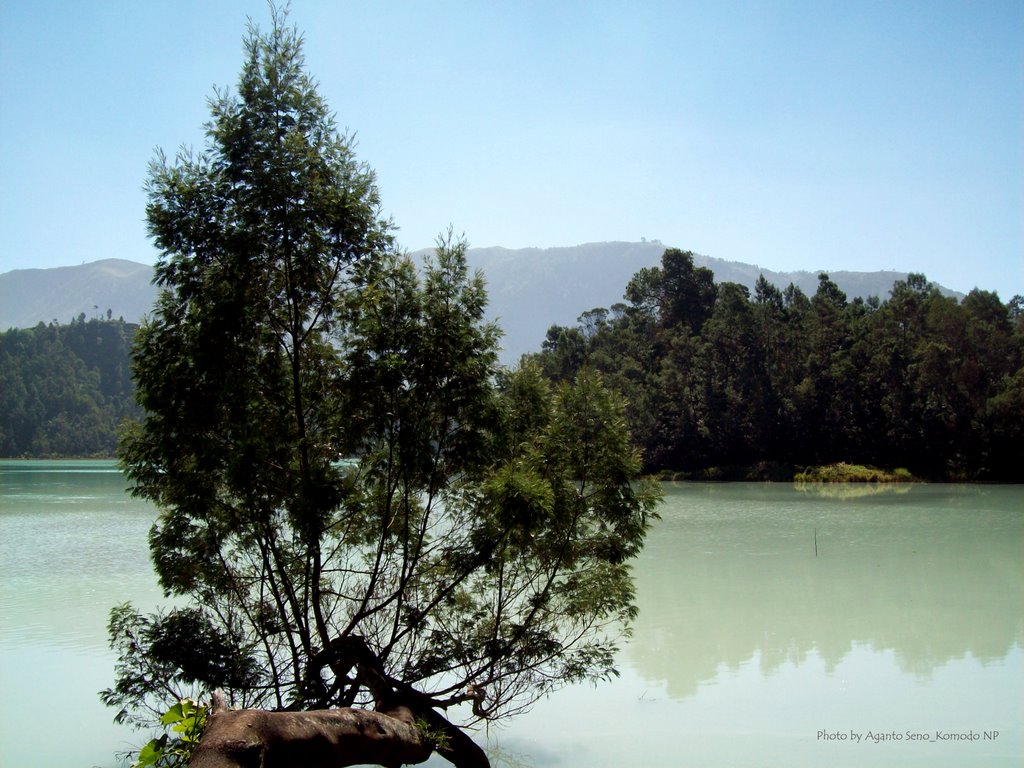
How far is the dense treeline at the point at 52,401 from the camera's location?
92938 millimetres

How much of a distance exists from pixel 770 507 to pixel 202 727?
29744 mm

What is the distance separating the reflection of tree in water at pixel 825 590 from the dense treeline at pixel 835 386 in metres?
18.1

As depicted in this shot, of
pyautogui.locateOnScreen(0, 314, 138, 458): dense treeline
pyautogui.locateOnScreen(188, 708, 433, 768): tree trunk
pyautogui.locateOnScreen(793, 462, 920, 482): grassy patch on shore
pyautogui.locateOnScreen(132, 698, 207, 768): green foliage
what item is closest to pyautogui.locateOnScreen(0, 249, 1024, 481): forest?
pyautogui.locateOnScreen(793, 462, 920, 482): grassy patch on shore

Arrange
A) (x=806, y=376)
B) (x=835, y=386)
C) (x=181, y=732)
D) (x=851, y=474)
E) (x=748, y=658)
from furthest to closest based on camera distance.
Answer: (x=806, y=376) → (x=835, y=386) → (x=851, y=474) → (x=748, y=658) → (x=181, y=732)

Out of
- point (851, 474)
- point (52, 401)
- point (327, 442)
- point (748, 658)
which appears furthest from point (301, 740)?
point (52, 401)

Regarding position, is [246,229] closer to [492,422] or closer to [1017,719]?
[492,422]

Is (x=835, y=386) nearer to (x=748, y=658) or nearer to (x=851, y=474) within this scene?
(x=851, y=474)

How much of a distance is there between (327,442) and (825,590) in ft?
37.5

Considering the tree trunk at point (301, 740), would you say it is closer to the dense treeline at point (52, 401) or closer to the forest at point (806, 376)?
the forest at point (806, 376)

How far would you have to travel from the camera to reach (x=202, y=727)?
2449 mm

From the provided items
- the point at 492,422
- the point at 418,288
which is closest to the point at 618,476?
the point at 492,422

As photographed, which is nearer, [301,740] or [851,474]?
[301,740]

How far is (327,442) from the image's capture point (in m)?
5.72

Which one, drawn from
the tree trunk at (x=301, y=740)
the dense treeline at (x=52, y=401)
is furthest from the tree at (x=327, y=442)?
the dense treeline at (x=52, y=401)
